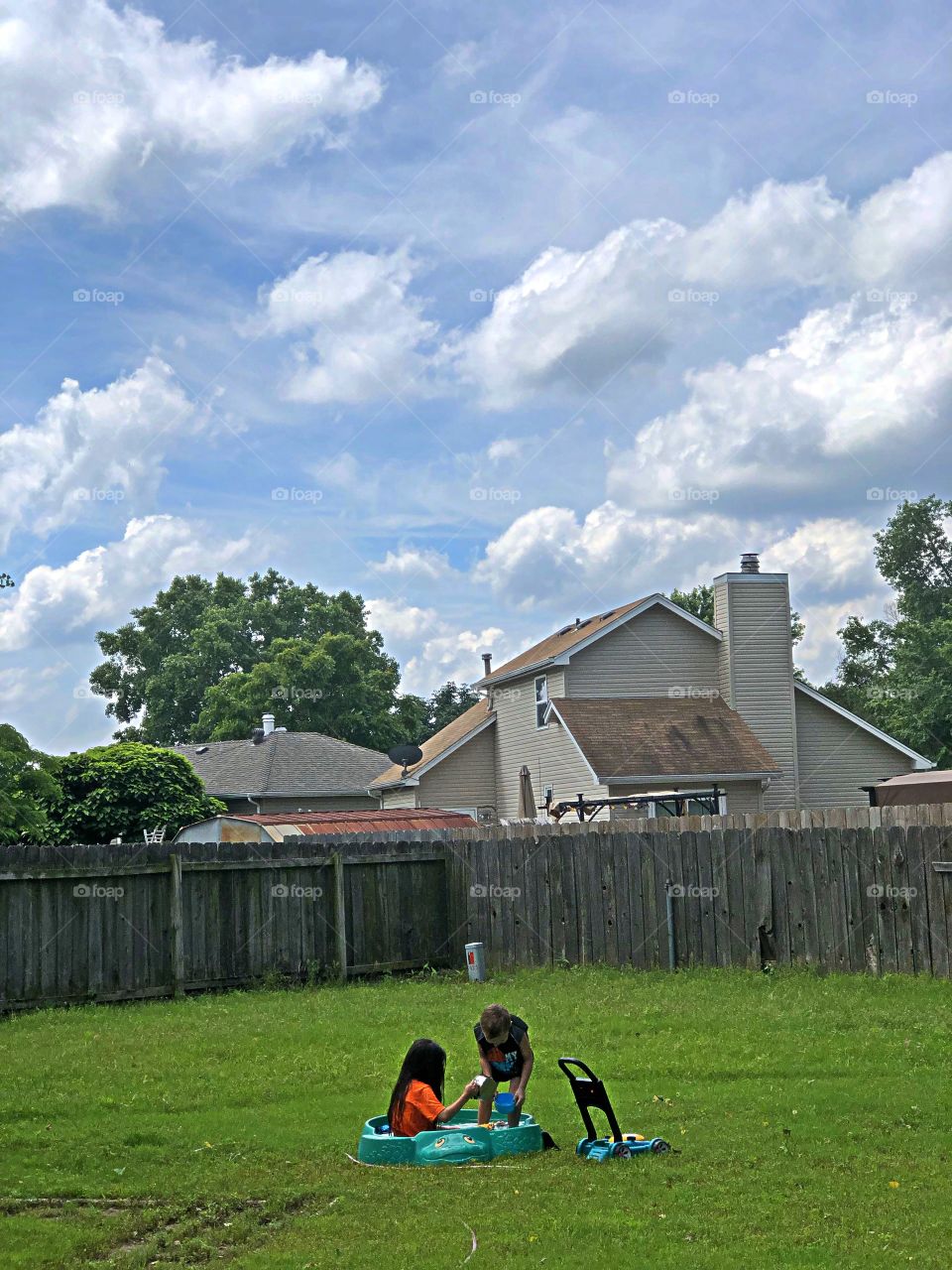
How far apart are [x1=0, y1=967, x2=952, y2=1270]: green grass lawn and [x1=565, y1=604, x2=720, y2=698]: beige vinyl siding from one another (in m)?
18.5

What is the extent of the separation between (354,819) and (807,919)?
14153 millimetres

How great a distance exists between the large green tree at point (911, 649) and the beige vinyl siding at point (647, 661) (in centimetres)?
2621

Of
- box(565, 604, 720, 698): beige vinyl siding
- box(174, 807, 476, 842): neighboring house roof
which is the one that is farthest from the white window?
box(174, 807, 476, 842): neighboring house roof

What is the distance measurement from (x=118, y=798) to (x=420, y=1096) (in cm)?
2389

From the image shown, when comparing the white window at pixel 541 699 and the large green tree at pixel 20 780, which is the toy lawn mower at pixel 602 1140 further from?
the white window at pixel 541 699

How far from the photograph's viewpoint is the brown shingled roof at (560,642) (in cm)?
3334

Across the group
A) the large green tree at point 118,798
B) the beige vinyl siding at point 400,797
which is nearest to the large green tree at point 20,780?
the large green tree at point 118,798

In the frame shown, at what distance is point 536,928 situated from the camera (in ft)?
60.0

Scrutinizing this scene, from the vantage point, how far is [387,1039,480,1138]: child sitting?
8242 mm

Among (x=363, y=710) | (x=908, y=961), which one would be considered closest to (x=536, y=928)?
(x=908, y=961)

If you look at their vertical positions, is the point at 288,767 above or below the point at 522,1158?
above

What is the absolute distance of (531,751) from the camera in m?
34.7

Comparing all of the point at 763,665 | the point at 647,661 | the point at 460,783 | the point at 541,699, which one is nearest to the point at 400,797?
the point at 460,783

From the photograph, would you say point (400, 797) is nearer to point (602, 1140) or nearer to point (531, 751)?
point (531, 751)
